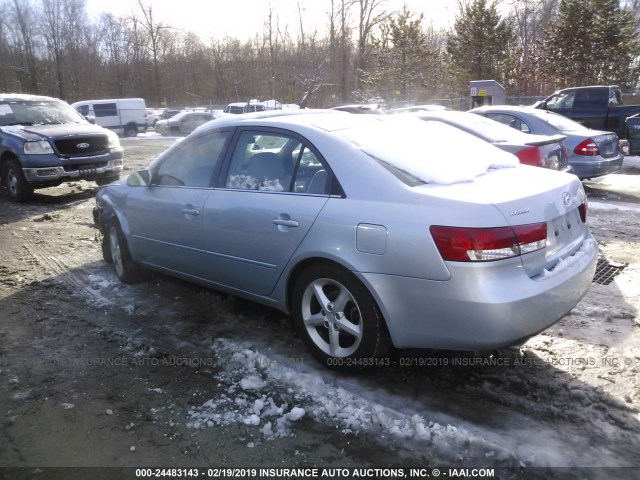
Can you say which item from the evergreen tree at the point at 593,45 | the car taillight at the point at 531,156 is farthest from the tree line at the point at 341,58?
the car taillight at the point at 531,156

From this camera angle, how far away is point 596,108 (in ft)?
45.3

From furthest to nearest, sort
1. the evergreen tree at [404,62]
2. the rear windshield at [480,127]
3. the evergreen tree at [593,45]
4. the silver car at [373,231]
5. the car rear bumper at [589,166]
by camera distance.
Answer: the evergreen tree at [404,62]
the evergreen tree at [593,45]
the car rear bumper at [589,166]
the rear windshield at [480,127]
the silver car at [373,231]

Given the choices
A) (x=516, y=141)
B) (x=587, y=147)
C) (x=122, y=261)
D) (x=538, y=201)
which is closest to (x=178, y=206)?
(x=122, y=261)

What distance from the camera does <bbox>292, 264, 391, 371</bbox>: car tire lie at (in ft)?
10.2

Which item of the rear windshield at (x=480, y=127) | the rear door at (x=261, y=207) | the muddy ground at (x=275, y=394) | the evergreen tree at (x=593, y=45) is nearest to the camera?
the muddy ground at (x=275, y=394)

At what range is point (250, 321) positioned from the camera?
4.29m

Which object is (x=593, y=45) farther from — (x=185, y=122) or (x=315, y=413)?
(x=315, y=413)

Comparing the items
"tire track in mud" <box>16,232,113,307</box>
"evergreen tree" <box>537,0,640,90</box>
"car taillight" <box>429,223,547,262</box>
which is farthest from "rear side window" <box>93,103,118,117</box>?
"car taillight" <box>429,223,547,262</box>

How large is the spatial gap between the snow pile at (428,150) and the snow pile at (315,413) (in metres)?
1.40

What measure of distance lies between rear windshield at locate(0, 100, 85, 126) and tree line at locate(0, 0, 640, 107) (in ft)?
23.3

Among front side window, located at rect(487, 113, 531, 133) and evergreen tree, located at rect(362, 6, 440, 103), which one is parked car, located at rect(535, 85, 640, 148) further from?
evergreen tree, located at rect(362, 6, 440, 103)

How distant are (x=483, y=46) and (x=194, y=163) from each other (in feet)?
93.5

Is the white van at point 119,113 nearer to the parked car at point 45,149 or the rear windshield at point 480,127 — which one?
the parked car at point 45,149

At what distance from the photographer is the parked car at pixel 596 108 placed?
13477mm
